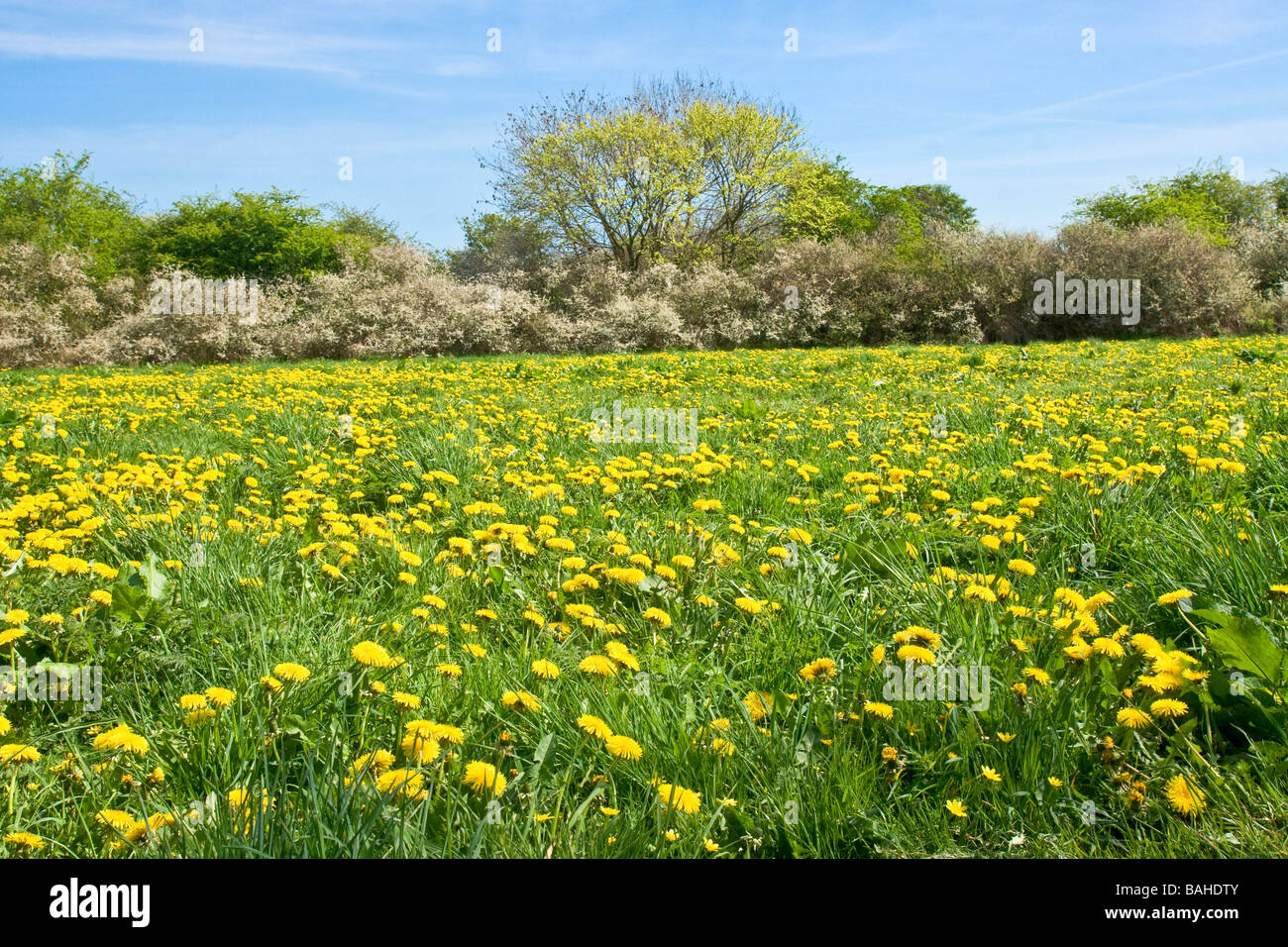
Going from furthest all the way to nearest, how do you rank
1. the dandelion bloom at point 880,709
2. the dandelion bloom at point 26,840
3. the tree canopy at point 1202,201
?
the tree canopy at point 1202,201 < the dandelion bloom at point 880,709 < the dandelion bloom at point 26,840

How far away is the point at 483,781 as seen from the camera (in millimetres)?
1699

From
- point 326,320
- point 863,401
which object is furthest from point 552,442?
point 326,320

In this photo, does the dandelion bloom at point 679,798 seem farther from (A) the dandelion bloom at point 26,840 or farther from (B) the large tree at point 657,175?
(B) the large tree at point 657,175

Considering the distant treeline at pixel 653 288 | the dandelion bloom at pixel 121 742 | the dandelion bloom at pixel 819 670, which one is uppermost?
the distant treeline at pixel 653 288

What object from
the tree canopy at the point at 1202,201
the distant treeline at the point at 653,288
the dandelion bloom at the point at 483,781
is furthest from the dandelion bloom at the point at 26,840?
the tree canopy at the point at 1202,201

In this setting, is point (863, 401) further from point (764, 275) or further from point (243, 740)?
point (764, 275)

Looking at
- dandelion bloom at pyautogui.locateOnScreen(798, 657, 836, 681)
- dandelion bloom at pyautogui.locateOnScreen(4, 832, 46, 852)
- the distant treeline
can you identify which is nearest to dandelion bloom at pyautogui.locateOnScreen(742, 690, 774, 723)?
dandelion bloom at pyautogui.locateOnScreen(798, 657, 836, 681)

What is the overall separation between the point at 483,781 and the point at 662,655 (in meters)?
0.88

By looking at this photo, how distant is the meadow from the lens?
5.44 feet

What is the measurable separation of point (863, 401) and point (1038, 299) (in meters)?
17.7

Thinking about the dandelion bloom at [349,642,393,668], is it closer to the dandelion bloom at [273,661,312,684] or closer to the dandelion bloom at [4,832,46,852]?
the dandelion bloom at [273,661,312,684]

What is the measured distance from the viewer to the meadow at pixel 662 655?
1.66 metres

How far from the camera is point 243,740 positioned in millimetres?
1900

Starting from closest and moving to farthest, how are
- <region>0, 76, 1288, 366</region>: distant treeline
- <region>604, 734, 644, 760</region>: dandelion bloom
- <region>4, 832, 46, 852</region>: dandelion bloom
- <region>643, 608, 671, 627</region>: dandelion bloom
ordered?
<region>4, 832, 46, 852</region>: dandelion bloom, <region>604, 734, 644, 760</region>: dandelion bloom, <region>643, 608, 671, 627</region>: dandelion bloom, <region>0, 76, 1288, 366</region>: distant treeline
